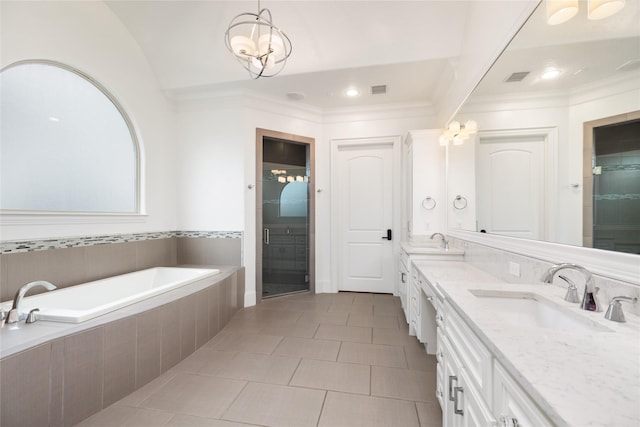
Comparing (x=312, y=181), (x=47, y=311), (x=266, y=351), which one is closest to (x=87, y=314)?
(x=47, y=311)

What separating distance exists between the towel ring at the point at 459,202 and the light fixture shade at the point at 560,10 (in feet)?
5.30

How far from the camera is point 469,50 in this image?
2479 millimetres

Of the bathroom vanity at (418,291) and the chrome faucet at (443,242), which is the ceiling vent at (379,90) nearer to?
the chrome faucet at (443,242)

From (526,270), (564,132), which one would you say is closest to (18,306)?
(526,270)

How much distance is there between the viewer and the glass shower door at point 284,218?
3961mm

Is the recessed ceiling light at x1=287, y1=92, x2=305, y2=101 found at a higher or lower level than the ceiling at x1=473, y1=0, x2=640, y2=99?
higher

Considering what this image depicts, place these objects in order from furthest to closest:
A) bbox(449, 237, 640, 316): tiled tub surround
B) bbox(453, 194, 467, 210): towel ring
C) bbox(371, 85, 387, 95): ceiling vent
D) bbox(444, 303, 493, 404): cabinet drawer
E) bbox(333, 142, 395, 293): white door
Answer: bbox(333, 142, 395, 293): white door < bbox(371, 85, 387, 95): ceiling vent < bbox(453, 194, 467, 210): towel ring < bbox(449, 237, 640, 316): tiled tub surround < bbox(444, 303, 493, 404): cabinet drawer

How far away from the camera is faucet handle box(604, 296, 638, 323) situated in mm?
909

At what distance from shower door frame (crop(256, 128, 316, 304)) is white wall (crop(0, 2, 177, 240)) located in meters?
1.20

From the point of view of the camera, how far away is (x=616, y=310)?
92cm

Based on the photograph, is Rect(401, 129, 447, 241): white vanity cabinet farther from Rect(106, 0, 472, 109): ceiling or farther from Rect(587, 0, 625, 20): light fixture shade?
Rect(587, 0, 625, 20): light fixture shade

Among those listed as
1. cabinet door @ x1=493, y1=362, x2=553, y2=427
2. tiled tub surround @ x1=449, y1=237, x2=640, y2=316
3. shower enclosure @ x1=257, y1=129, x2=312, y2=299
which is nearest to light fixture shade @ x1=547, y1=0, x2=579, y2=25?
tiled tub surround @ x1=449, y1=237, x2=640, y2=316

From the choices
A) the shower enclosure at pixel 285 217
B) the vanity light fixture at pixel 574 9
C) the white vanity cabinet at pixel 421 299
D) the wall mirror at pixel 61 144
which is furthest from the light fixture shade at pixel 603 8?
the wall mirror at pixel 61 144

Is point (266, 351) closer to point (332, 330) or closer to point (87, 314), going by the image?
point (332, 330)
